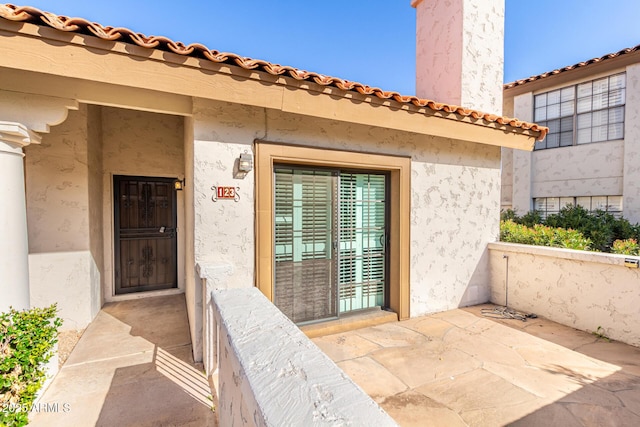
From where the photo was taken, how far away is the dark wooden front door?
647cm

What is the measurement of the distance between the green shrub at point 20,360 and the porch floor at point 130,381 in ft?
1.79

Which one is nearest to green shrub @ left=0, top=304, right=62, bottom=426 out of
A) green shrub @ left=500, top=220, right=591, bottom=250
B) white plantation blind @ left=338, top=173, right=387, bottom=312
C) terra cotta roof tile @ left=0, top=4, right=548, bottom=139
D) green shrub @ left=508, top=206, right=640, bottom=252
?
terra cotta roof tile @ left=0, top=4, right=548, bottom=139

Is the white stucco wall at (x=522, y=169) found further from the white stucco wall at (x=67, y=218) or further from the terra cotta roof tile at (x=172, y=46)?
the white stucco wall at (x=67, y=218)

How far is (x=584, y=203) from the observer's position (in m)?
10.0

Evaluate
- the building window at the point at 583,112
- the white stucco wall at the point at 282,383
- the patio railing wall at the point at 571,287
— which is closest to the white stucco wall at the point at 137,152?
the white stucco wall at the point at 282,383

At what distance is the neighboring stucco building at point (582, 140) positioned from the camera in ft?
29.1

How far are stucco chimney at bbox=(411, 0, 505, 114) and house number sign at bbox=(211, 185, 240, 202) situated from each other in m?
5.27

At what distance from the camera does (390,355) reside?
3.91 metres

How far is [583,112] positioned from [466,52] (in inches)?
276

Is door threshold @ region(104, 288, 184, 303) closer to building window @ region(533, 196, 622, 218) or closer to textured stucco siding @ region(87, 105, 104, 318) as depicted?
textured stucco siding @ region(87, 105, 104, 318)

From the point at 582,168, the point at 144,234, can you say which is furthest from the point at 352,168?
the point at 582,168

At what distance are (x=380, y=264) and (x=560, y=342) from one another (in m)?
2.88

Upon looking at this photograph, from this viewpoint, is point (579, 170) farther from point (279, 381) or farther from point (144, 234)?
point (144, 234)

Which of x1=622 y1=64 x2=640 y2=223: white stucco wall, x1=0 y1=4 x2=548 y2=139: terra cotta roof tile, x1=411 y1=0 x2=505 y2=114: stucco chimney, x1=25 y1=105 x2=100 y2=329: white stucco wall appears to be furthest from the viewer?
x1=622 y1=64 x2=640 y2=223: white stucco wall
